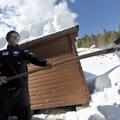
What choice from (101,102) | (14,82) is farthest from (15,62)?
(101,102)

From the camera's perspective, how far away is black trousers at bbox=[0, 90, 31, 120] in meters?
6.04

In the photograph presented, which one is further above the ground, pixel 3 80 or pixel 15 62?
pixel 15 62

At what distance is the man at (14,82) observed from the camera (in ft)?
19.9

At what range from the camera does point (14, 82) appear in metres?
6.17

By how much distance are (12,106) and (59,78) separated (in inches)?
382

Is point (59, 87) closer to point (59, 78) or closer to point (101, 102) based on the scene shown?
point (59, 78)

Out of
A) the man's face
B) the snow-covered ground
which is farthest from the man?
the snow-covered ground

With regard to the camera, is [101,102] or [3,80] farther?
[101,102]

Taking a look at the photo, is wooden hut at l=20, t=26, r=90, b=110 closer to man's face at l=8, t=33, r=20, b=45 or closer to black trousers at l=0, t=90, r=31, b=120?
man's face at l=8, t=33, r=20, b=45

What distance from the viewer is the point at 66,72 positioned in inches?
615

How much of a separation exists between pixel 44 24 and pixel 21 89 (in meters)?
18.5

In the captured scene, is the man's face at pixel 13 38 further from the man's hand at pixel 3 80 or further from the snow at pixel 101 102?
the snow at pixel 101 102

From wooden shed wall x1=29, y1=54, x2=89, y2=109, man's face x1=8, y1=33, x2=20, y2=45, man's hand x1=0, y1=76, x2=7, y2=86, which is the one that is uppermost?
wooden shed wall x1=29, y1=54, x2=89, y2=109

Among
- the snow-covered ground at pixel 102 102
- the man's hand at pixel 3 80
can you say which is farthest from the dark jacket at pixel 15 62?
the snow-covered ground at pixel 102 102
